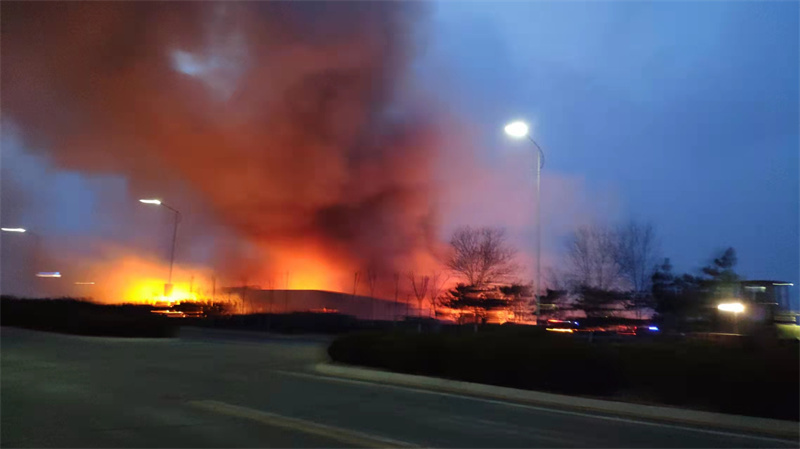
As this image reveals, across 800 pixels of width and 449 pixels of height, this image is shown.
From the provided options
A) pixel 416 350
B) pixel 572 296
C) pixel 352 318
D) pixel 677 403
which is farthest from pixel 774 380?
pixel 352 318

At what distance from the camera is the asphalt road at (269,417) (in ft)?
28.2

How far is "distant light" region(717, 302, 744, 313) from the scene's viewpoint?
21.0 m

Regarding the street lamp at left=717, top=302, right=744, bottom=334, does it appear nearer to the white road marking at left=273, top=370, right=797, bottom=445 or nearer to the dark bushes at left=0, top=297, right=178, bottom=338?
the white road marking at left=273, top=370, right=797, bottom=445

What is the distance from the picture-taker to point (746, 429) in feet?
33.5

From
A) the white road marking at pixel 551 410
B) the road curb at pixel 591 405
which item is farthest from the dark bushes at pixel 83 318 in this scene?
the road curb at pixel 591 405

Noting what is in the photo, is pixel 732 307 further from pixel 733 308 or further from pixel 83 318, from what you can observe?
pixel 83 318

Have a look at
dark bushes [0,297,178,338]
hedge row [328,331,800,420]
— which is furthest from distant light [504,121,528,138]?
dark bushes [0,297,178,338]

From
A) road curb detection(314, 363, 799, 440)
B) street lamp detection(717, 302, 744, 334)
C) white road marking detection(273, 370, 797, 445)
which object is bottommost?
white road marking detection(273, 370, 797, 445)

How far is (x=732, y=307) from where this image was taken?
70.6ft

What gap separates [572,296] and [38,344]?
25.6m

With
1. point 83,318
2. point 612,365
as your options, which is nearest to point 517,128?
point 612,365

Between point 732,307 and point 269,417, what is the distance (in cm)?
1743

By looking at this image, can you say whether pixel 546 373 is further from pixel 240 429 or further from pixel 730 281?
pixel 730 281

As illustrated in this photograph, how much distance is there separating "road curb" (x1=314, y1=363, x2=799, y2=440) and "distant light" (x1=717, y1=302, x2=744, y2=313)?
11.2 meters
